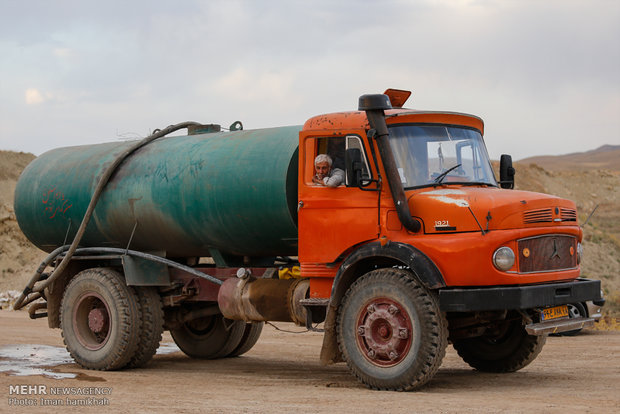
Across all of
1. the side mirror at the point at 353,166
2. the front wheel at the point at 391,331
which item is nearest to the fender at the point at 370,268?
the front wheel at the point at 391,331

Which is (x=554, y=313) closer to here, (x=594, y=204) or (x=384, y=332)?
(x=384, y=332)

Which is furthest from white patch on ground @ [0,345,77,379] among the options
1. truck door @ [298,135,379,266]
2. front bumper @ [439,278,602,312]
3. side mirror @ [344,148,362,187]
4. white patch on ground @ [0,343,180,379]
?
front bumper @ [439,278,602,312]

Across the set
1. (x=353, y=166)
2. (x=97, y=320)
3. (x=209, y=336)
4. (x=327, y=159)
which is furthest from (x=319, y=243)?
(x=209, y=336)

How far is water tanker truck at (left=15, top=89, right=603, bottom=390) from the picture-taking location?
8.75m

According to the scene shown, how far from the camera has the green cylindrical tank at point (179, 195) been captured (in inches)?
408

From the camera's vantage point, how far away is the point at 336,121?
966cm

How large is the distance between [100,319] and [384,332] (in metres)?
4.58

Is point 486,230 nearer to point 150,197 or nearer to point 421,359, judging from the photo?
point 421,359

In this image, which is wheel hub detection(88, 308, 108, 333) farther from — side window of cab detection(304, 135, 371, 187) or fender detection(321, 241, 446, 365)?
side window of cab detection(304, 135, 371, 187)

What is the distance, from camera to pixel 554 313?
916cm

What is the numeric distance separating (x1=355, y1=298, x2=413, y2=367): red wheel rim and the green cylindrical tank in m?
1.62

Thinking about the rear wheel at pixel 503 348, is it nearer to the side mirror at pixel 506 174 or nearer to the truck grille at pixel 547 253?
the truck grille at pixel 547 253

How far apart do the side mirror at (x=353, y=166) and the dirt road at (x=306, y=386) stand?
7.13 ft

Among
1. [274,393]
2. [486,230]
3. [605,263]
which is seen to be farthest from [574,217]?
[605,263]
